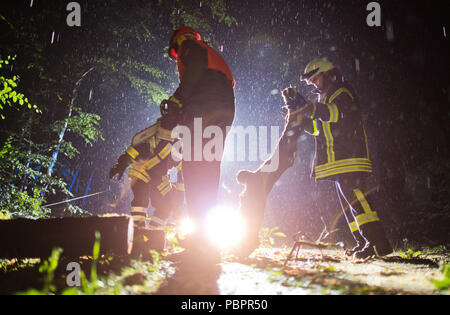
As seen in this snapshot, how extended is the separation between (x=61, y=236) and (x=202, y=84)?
1.82 m

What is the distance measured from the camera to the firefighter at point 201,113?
2.32 m

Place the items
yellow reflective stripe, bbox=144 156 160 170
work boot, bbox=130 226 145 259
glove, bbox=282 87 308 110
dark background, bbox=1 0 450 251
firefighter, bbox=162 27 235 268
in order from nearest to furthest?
firefighter, bbox=162 27 235 268 < work boot, bbox=130 226 145 259 < glove, bbox=282 87 308 110 < yellow reflective stripe, bbox=144 156 160 170 < dark background, bbox=1 0 450 251

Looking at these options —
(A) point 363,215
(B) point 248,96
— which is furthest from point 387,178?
(B) point 248,96

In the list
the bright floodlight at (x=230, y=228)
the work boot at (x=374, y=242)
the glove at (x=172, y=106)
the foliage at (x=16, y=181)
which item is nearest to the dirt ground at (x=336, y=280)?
the work boot at (x=374, y=242)

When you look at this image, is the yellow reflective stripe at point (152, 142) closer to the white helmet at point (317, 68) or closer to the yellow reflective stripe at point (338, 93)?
the white helmet at point (317, 68)

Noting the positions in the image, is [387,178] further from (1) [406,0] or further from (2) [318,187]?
(1) [406,0]

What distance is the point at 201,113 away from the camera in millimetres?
2502

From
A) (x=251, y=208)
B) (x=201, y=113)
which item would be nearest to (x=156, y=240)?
(x=251, y=208)

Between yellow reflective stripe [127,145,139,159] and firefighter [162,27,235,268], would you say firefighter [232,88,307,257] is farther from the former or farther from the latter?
yellow reflective stripe [127,145,139,159]

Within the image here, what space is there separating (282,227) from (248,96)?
6938mm

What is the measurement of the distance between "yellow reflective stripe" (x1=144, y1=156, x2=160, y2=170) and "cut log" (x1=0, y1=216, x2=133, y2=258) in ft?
6.07

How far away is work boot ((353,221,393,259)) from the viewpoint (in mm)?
2627

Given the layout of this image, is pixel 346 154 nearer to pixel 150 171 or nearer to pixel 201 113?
pixel 201 113

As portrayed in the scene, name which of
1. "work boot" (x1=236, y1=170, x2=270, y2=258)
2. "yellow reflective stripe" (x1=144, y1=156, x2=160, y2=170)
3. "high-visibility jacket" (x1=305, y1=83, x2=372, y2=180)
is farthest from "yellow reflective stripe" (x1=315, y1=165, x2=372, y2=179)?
"yellow reflective stripe" (x1=144, y1=156, x2=160, y2=170)
